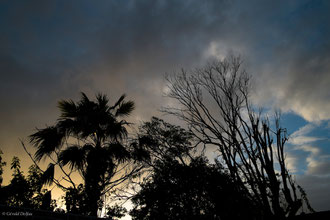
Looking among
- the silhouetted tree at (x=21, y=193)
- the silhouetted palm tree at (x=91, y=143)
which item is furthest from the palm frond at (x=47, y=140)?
the silhouetted tree at (x=21, y=193)

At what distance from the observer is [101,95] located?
8344 mm

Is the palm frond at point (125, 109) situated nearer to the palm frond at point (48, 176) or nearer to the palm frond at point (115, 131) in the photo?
the palm frond at point (115, 131)

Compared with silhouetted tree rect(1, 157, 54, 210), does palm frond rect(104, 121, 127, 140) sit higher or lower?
higher

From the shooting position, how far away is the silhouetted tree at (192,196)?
7.84 meters

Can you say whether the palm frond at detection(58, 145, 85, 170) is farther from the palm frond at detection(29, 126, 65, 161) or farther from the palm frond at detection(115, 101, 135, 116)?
the palm frond at detection(115, 101, 135, 116)

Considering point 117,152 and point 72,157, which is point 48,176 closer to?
point 72,157

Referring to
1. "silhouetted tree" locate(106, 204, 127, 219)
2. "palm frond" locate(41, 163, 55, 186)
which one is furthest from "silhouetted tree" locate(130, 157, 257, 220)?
"palm frond" locate(41, 163, 55, 186)

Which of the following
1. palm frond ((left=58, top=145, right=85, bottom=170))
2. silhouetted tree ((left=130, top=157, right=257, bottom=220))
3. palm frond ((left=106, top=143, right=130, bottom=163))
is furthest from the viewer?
silhouetted tree ((left=130, top=157, right=257, bottom=220))

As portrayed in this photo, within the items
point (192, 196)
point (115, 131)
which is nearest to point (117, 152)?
point (115, 131)

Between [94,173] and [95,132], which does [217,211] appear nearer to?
[94,173]

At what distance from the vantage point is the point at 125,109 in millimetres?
8719

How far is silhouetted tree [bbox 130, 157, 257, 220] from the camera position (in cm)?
784

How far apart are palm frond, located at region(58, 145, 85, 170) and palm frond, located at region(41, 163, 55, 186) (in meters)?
0.66

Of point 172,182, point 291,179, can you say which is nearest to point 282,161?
point 291,179
